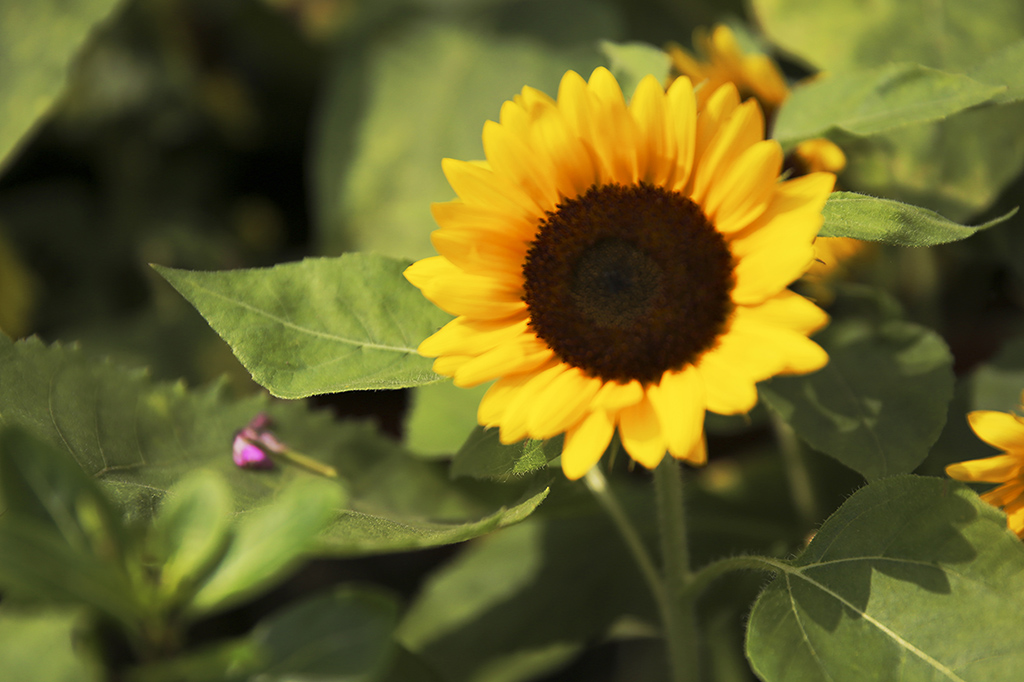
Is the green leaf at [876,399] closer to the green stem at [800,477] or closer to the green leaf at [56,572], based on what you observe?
the green stem at [800,477]

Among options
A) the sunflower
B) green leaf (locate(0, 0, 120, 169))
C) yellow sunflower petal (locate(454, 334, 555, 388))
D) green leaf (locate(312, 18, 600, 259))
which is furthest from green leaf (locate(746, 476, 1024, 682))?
green leaf (locate(0, 0, 120, 169))

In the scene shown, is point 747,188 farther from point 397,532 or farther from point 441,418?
point 441,418

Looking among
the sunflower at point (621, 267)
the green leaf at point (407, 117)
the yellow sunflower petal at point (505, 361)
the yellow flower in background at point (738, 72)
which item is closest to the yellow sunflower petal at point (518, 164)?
the sunflower at point (621, 267)

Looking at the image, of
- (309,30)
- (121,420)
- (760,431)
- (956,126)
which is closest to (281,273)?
(121,420)

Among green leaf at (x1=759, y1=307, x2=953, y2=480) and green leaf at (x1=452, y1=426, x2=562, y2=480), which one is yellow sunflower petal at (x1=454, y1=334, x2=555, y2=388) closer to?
green leaf at (x1=452, y1=426, x2=562, y2=480)

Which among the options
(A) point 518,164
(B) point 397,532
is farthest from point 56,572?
(A) point 518,164
